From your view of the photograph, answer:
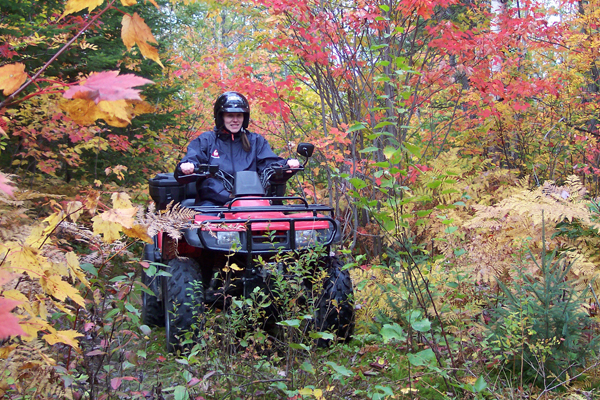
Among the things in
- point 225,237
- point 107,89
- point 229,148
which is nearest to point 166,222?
point 107,89

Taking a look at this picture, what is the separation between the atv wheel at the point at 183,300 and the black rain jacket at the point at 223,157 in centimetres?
85

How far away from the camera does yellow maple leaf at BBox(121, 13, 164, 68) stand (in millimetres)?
1388

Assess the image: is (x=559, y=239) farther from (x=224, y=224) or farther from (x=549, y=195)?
(x=224, y=224)

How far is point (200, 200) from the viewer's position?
466 centimetres

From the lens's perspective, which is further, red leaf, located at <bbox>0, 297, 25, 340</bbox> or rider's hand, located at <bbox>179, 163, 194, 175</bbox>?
rider's hand, located at <bbox>179, 163, 194, 175</bbox>

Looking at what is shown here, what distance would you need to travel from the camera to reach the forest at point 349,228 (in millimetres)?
1938

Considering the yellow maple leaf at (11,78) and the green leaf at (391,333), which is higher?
the yellow maple leaf at (11,78)

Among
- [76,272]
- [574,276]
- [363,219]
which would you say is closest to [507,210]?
[574,276]

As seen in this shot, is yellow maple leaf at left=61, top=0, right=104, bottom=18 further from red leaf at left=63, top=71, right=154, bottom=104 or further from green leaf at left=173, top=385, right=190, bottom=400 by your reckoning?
green leaf at left=173, top=385, right=190, bottom=400

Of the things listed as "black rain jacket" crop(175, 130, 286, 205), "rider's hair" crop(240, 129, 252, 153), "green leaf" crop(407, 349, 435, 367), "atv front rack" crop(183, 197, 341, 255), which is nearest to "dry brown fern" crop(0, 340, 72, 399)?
"atv front rack" crop(183, 197, 341, 255)

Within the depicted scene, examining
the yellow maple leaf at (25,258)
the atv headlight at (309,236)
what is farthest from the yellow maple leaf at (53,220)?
the atv headlight at (309,236)

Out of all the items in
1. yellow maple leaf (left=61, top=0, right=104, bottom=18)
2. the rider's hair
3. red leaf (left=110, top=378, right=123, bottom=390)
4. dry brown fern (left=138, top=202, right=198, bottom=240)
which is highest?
yellow maple leaf (left=61, top=0, right=104, bottom=18)

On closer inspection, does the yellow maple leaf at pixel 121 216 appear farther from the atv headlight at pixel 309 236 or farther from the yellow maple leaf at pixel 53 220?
the atv headlight at pixel 309 236

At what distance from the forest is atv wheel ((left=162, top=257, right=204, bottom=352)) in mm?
100
